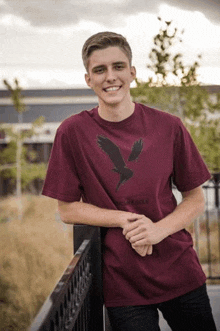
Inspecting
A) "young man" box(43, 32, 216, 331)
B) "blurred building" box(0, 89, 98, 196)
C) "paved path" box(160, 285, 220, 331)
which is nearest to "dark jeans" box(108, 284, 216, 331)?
"young man" box(43, 32, 216, 331)

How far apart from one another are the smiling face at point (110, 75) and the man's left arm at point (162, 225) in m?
0.35

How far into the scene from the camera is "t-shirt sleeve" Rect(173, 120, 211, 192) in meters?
1.34

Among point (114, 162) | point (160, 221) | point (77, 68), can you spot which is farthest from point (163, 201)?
point (77, 68)

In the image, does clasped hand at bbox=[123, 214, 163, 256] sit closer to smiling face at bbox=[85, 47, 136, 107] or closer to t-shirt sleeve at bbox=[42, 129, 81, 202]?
t-shirt sleeve at bbox=[42, 129, 81, 202]

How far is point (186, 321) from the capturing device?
133cm

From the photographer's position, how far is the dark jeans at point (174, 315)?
1.26m

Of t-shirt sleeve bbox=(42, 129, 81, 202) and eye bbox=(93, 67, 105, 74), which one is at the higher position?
eye bbox=(93, 67, 105, 74)

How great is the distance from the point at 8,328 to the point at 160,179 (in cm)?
414

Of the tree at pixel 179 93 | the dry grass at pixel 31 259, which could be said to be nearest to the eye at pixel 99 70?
the tree at pixel 179 93

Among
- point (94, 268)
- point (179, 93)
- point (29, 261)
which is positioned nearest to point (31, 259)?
point (29, 261)

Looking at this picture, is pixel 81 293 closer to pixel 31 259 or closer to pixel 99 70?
pixel 99 70

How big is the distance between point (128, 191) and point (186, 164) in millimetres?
214

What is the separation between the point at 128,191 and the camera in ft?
4.10

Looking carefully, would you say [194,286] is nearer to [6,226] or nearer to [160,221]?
[160,221]
